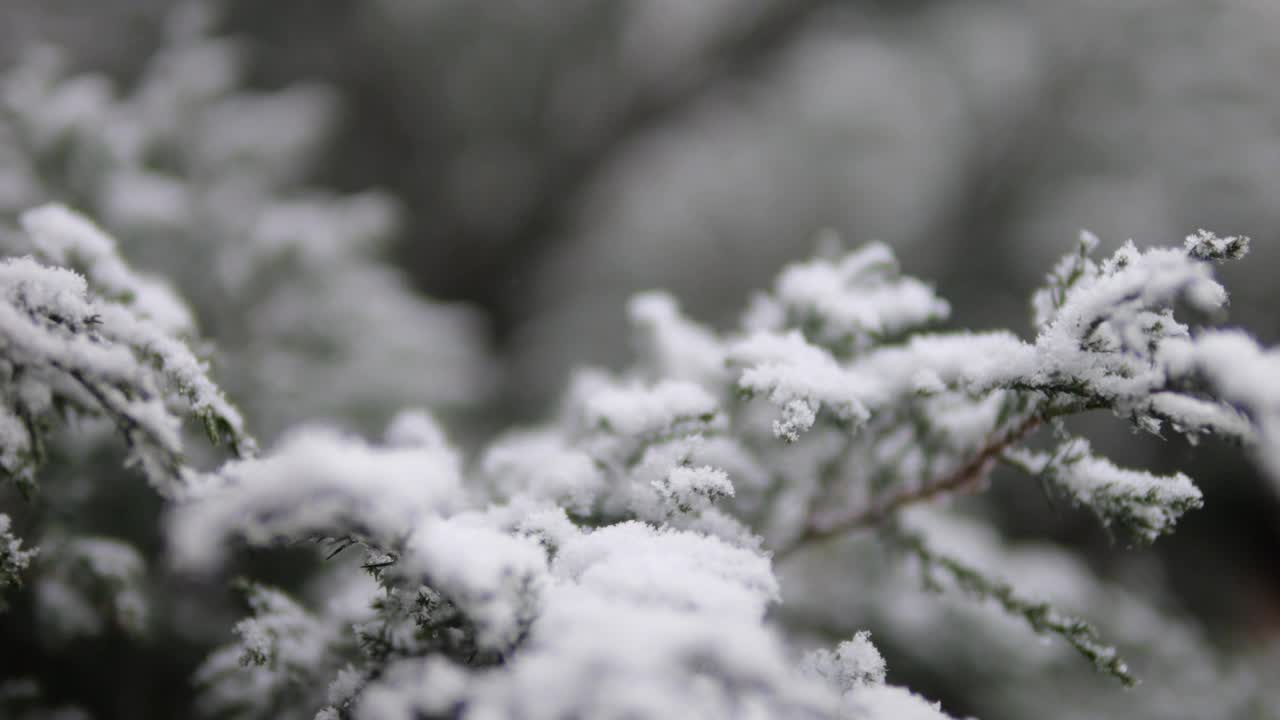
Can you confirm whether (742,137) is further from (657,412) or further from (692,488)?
(692,488)

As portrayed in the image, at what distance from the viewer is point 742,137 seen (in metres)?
3.40

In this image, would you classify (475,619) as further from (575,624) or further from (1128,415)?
(1128,415)

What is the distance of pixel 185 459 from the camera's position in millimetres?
842

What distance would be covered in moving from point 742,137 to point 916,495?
256 centimetres

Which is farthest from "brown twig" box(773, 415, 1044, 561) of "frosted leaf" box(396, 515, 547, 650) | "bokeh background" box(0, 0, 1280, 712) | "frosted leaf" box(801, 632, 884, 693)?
"bokeh background" box(0, 0, 1280, 712)

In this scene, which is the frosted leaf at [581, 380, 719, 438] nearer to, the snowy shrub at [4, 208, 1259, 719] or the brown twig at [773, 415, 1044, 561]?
the snowy shrub at [4, 208, 1259, 719]

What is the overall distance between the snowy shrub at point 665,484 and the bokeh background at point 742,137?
6.01 ft

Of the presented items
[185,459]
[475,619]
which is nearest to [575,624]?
[475,619]

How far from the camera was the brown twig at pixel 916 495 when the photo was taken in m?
1.03

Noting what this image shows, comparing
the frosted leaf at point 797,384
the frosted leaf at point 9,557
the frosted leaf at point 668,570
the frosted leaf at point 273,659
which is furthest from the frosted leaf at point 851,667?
the frosted leaf at point 9,557

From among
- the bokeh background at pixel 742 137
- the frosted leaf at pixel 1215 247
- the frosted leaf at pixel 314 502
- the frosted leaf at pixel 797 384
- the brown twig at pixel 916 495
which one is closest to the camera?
the frosted leaf at pixel 314 502

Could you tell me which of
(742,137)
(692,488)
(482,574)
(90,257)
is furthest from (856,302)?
(742,137)

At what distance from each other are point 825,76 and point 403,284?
2.02 meters

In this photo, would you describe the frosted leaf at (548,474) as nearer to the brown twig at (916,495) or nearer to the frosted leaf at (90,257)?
the brown twig at (916,495)
